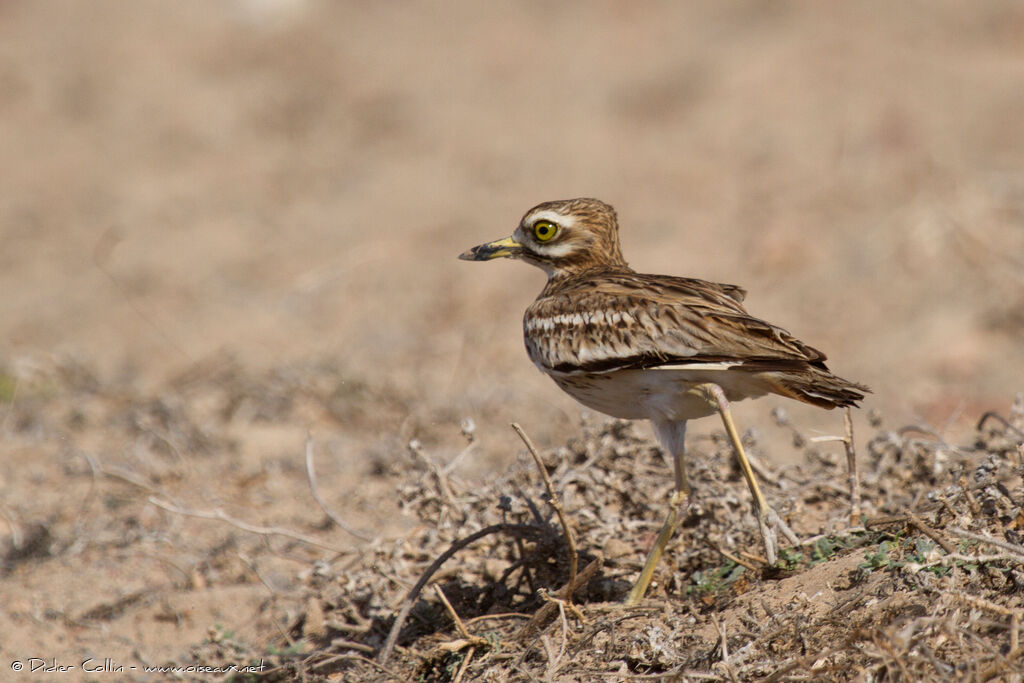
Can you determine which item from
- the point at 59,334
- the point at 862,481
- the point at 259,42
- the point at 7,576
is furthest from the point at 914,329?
the point at 259,42

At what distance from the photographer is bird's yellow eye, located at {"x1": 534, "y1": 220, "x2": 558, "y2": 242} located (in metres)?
4.31

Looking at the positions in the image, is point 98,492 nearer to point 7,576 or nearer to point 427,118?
point 7,576

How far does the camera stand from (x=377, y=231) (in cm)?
958

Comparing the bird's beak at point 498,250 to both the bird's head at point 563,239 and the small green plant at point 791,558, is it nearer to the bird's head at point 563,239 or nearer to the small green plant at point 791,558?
the bird's head at point 563,239

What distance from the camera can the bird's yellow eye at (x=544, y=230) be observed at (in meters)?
4.31

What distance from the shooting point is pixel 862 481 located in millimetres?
4133

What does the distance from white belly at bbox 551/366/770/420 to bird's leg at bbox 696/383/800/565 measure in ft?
0.10

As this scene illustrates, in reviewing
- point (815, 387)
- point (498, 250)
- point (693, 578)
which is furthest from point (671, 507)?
point (498, 250)

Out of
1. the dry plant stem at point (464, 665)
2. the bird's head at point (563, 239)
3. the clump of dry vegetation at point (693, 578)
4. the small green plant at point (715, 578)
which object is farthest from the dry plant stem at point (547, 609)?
the bird's head at point (563, 239)

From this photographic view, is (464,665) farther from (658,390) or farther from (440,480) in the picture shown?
(658,390)

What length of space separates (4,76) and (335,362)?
8.04 m

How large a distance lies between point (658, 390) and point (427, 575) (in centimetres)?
95

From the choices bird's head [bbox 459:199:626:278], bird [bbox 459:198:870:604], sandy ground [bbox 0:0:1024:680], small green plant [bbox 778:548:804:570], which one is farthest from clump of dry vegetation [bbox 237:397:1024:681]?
bird's head [bbox 459:199:626:278]

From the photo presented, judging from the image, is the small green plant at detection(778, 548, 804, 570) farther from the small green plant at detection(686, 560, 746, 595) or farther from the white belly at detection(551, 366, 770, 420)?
the white belly at detection(551, 366, 770, 420)
